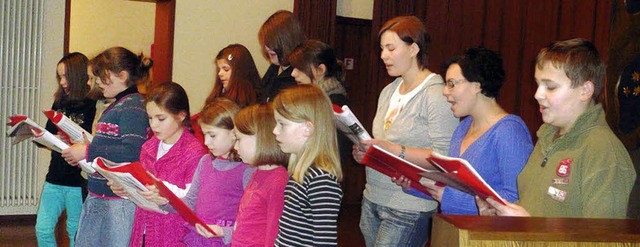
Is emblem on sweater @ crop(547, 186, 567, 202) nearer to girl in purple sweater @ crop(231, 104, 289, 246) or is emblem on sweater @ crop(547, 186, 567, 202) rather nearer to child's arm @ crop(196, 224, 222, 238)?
girl in purple sweater @ crop(231, 104, 289, 246)

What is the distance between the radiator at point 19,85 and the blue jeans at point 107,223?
373cm

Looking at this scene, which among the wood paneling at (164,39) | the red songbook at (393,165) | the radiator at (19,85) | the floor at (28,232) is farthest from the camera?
the wood paneling at (164,39)

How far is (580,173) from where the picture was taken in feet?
6.92

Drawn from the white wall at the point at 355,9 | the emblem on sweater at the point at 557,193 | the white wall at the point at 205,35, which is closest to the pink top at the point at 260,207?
the emblem on sweater at the point at 557,193

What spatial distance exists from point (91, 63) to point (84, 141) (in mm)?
392

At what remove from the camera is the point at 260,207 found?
9.53 feet

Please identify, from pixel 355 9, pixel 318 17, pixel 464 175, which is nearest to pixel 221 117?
pixel 464 175

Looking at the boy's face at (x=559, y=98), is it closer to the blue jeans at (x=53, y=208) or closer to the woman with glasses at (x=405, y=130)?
the woman with glasses at (x=405, y=130)

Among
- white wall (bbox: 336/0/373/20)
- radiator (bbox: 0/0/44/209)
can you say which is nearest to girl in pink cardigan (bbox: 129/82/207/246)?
radiator (bbox: 0/0/44/209)

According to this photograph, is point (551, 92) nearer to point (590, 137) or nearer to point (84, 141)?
point (590, 137)

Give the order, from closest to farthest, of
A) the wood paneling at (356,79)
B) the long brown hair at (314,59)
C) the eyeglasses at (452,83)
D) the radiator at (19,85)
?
1. the eyeglasses at (452,83)
2. the long brown hair at (314,59)
3. the radiator at (19,85)
4. the wood paneling at (356,79)

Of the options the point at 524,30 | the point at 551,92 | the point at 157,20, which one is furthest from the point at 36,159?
the point at 551,92

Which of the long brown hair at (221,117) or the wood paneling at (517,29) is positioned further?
the wood paneling at (517,29)

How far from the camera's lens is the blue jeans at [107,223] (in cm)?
366
